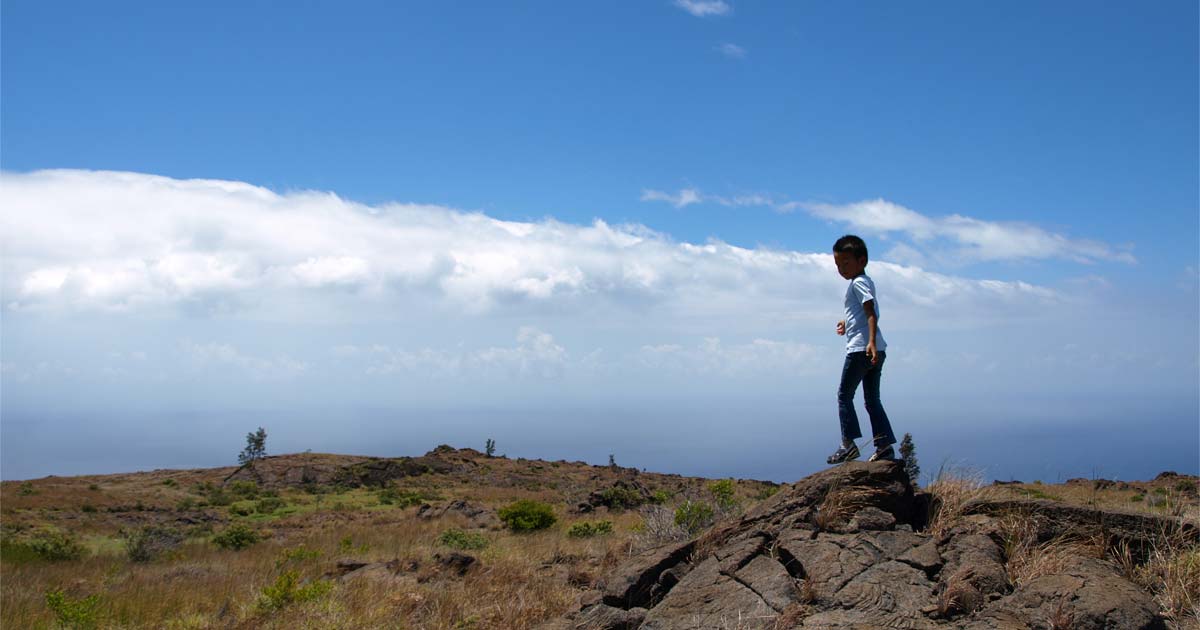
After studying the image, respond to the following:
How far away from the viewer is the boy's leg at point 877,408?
7586 mm

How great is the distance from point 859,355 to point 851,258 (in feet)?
3.34

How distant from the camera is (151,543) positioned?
59.3 ft

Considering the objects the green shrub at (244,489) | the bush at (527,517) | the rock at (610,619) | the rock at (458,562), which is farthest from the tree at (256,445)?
the rock at (610,619)

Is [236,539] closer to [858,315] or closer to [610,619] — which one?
[610,619]

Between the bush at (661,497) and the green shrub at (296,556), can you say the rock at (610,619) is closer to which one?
the green shrub at (296,556)

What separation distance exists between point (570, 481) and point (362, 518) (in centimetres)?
1515

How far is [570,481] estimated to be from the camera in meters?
38.2

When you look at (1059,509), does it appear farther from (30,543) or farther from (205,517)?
(205,517)

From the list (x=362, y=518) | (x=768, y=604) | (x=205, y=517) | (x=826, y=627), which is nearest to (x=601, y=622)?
(x=768, y=604)

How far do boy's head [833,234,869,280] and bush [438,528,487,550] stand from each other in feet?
31.9

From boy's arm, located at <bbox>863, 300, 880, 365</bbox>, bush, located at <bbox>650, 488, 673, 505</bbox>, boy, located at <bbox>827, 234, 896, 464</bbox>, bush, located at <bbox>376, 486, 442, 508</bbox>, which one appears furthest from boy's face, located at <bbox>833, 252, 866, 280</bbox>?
bush, located at <bbox>376, 486, 442, 508</bbox>

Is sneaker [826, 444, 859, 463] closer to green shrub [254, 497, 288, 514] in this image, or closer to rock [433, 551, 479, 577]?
rock [433, 551, 479, 577]

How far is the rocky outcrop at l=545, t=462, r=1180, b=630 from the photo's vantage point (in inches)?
215

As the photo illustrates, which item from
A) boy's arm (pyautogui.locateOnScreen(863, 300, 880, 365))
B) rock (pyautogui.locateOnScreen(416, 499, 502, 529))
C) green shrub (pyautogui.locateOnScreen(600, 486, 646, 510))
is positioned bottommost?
rock (pyautogui.locateOnScreen(416, 499, 502, 529))
